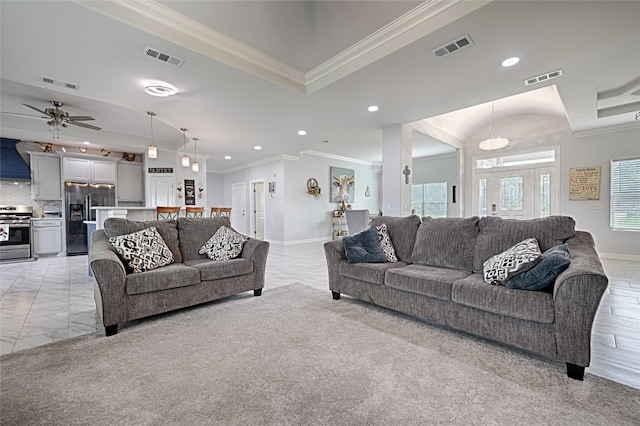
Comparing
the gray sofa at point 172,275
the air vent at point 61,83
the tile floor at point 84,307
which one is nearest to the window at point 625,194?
the tile floor at point 84,307

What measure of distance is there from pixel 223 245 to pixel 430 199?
24.9ft

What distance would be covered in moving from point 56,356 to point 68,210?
6.27 metres

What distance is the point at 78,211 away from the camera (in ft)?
22.2

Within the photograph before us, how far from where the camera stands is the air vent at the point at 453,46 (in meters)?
2.72

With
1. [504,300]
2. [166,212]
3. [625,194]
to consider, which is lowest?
[504,300]

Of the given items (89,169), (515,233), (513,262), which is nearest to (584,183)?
(515,233)

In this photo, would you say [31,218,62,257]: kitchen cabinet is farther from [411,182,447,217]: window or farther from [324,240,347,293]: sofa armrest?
[411,182,447,217]: window

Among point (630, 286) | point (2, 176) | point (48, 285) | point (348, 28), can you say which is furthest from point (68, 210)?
point (630, 286)

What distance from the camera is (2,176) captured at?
241 inches

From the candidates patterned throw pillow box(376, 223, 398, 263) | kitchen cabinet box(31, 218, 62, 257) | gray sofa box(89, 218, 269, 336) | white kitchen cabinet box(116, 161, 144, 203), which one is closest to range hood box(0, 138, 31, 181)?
kitchen cabinet box(31, 218, 62, 257)

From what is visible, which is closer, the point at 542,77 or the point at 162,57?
the point at 162,57

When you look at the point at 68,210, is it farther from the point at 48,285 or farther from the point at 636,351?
the point at 636,351

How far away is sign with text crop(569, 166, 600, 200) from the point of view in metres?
5.82

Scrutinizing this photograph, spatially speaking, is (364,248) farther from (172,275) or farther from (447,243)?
(172,275)
